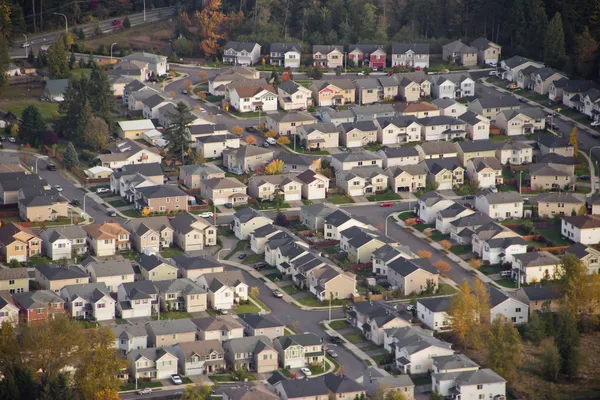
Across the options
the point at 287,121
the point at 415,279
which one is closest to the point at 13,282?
the point at 415,279

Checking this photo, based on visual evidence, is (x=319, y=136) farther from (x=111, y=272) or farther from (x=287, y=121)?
(x=111, y=272)

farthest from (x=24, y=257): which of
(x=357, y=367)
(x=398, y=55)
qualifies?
(x=398, y=55)

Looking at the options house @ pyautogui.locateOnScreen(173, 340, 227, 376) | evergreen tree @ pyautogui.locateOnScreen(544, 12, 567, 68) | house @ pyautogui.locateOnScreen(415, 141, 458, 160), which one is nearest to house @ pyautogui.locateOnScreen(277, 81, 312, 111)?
house @ pyautogui.locateOnScreen(415, 141, 458, 160)

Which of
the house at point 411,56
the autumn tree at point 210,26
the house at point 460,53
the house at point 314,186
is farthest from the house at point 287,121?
the house at point 460,53

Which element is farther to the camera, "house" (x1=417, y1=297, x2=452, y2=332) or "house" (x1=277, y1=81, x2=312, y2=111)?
"house" (x1=277, y1=81, x2=312, y2=111)

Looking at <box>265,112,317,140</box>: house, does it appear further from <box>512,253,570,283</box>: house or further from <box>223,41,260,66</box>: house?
<box>512,253,570,283</box>: house

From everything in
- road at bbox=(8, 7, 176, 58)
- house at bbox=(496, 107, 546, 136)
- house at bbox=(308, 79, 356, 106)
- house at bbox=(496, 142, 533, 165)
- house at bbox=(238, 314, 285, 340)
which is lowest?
house at bbox=(238, 314, 285, 340)
